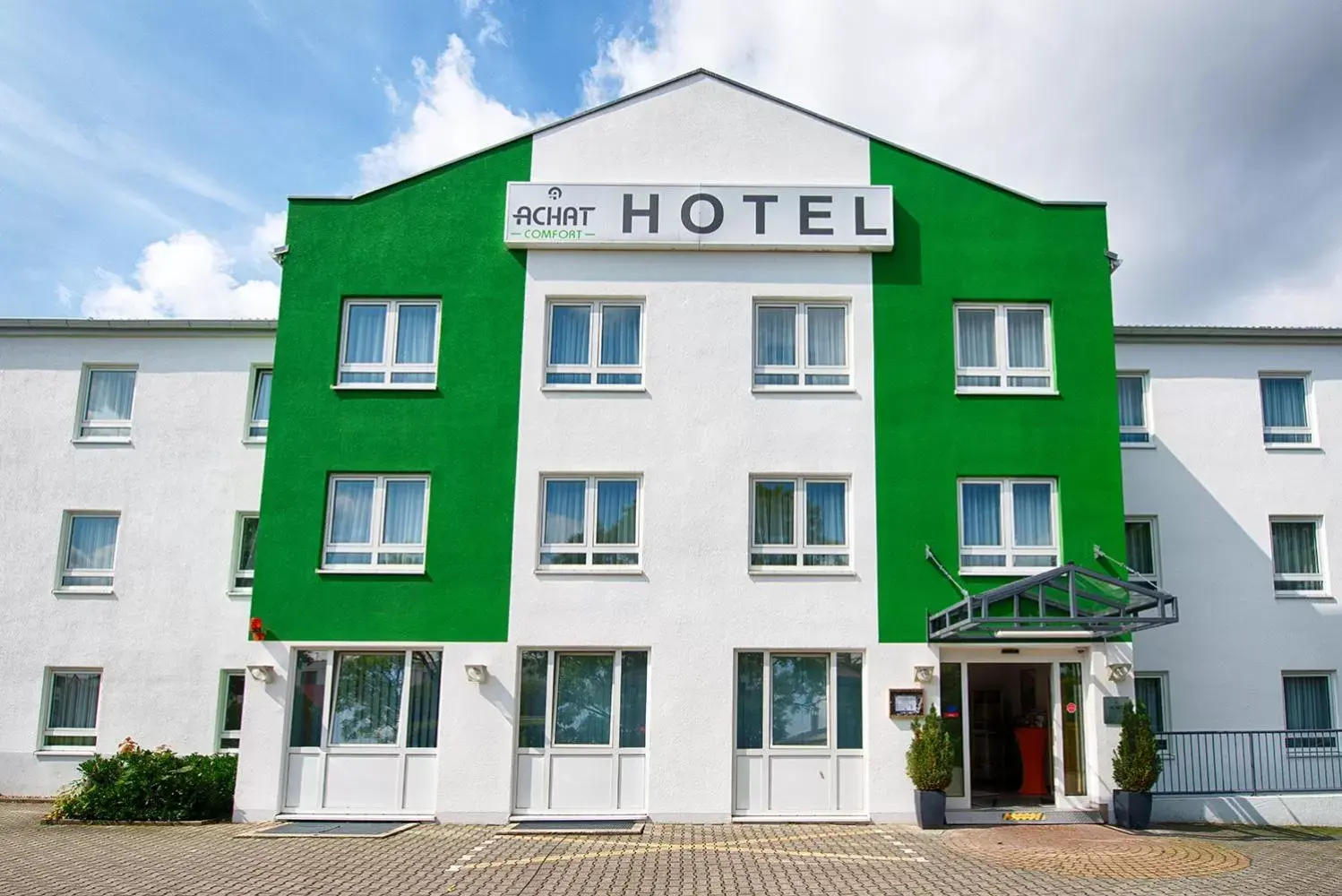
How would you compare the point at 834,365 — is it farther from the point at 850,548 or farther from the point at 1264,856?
the point at 1264,856

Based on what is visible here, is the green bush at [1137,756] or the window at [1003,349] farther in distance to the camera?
the window at [1003,349]

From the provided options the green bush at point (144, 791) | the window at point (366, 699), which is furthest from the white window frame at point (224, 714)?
the window at point (366, 699)

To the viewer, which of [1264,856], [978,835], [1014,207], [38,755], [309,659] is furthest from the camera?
[38,755]

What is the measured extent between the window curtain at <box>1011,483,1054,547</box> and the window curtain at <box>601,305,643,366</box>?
225 inches

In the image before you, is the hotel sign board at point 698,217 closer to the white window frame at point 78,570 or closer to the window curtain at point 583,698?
the window curtain at point 583,698

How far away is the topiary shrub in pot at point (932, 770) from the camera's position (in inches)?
539

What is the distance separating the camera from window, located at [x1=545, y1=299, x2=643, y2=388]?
1547 cm

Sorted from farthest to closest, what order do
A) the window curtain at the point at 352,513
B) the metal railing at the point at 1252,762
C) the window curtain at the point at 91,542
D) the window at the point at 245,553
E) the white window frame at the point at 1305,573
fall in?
the window curtain at the point at 91,542, the window at the point at 245,553, the white window frame at the point at 1305,573, the metal railing at the point at 1252,762, the window curtain at the point at 352,513

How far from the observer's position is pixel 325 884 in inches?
416

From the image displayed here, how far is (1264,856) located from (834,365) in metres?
7.95

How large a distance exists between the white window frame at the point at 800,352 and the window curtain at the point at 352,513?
5659 mm

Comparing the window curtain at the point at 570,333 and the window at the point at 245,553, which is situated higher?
the window curtain at the point at 570,333

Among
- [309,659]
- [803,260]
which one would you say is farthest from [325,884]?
[803,260]

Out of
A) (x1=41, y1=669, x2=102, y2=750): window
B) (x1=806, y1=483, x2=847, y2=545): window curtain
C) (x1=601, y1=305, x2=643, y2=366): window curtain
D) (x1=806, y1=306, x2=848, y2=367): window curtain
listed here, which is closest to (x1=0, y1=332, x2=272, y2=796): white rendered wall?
(x1=41, y1=669, x2=102, y2=750): window
